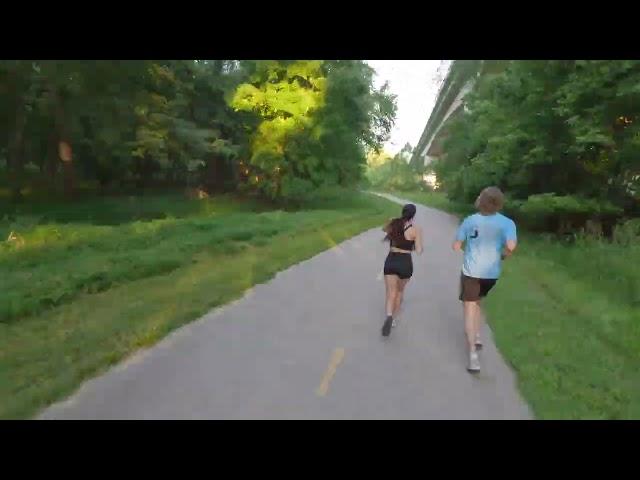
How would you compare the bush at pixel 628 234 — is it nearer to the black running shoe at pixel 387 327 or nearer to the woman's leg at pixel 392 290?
the woman's leg at pixel 392 290

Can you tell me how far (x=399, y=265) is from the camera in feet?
23.4

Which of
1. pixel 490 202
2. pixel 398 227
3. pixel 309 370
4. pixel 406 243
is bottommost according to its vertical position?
pixel 309 370

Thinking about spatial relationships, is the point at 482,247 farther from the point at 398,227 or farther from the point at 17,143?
the point at 17,143

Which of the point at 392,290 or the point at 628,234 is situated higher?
the point at 628,234

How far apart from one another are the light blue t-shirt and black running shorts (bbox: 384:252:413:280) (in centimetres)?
131

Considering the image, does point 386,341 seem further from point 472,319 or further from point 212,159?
point 212,159

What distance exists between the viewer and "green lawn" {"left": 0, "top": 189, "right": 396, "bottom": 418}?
562cm

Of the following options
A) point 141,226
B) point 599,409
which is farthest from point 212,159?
point 599,409

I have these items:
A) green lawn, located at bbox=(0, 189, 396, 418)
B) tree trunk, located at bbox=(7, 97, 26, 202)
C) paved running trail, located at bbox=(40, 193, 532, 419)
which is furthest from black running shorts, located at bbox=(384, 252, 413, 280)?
tree trunk, located at bbox=(7, 97, 26, 202)

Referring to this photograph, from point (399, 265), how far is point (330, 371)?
2087mm

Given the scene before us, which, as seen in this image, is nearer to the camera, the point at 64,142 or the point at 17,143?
the point at 17,143

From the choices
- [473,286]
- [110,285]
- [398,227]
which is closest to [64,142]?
[110,285]

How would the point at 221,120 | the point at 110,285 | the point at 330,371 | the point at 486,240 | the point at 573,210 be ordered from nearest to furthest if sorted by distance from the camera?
the point at 330,371 < the point at 486,240 < the point at 110,285 < the point at 573,210 < the point at 221,120

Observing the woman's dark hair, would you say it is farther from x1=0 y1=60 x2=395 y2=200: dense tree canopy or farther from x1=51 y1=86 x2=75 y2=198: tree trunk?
x1=51 y1=86 x2=75 y2=198: tree trunk
